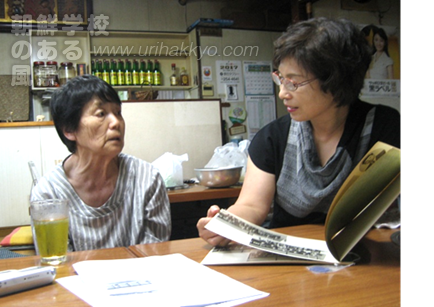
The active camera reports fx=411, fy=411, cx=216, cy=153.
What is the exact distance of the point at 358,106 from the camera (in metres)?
1.28

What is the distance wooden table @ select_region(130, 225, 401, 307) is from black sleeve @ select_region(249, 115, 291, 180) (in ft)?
1.45

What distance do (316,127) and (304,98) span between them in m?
0.12

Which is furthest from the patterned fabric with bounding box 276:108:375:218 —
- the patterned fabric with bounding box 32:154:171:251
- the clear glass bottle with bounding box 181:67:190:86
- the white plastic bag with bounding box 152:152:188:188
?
the clear glass bottle with bounding box 181:67:190:86

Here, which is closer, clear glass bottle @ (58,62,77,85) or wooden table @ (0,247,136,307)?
wooden table @ (0,247,136,307)

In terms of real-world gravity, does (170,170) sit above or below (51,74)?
below

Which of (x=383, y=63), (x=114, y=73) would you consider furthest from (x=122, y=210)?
(x=114, y=73)

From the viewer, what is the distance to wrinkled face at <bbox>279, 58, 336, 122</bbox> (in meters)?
1.22

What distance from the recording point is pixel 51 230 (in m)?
0.90

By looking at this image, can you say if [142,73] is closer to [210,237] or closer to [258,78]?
[258,78]

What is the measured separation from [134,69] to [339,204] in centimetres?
473

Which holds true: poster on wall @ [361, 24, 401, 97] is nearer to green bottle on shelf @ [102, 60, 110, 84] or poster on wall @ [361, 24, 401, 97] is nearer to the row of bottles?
the row of bottles

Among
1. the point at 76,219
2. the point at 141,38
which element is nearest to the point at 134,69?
the point at 141,38
